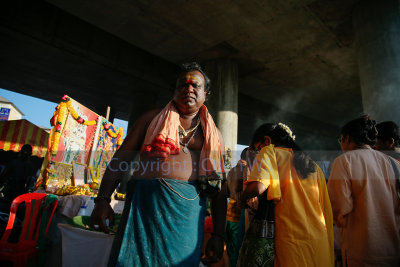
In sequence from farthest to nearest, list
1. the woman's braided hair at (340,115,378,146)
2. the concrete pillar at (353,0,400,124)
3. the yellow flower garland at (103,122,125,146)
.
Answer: the yellow flower garland at (103,122,125,146)
the concrete pillar at (353,0,400,124)
the woman's braided hair at (340,115,378,146)

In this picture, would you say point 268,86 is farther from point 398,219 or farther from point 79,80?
point 398,219

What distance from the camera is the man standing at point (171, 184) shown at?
4.72 feet

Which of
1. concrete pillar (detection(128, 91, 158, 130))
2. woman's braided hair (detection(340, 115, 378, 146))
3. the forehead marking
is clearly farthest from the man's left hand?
concrete pillar (detection(128, 91, 158, 130))

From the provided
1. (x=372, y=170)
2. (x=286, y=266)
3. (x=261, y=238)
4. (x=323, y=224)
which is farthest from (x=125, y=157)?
(x=372, y=170)

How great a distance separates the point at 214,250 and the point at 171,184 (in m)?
0.53

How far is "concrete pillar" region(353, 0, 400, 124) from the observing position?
4.68 metres

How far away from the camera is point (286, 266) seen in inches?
68.1

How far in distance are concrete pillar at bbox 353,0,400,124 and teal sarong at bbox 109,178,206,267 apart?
15.5 ft

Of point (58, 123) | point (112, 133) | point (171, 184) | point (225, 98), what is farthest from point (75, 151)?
point (171, 184)

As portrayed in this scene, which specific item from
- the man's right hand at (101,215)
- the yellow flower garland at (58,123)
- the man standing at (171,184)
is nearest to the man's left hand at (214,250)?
the man standing at (171,184)

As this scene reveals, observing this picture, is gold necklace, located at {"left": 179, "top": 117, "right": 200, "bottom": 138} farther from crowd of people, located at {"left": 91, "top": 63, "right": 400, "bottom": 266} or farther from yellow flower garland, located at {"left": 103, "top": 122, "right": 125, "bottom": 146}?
yellow flower garland, located at {"left": 103, "top": 122, "right": 125, "bottom": 146}

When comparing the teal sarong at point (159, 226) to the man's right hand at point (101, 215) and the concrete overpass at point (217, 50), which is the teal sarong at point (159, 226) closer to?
the man's right hand at point (101, 215)

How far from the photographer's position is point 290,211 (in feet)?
6.09

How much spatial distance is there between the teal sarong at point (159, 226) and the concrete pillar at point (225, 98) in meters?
5.80
